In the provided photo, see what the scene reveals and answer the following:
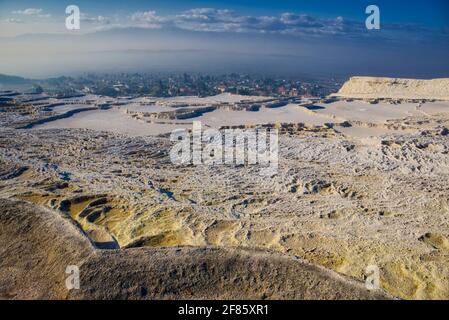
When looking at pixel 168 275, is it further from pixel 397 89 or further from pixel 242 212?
pixel 397 89

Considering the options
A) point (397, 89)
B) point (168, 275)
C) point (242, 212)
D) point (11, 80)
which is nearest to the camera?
point (168, 275)

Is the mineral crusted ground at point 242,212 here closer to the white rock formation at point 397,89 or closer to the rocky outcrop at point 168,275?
the rocky outcrop at point 168,275

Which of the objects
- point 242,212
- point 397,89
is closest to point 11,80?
point 397,89

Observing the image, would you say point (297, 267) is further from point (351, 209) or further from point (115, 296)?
point (351, 209)

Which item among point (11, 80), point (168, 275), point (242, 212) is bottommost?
point (168, 275)

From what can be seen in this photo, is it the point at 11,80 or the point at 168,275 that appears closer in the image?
the point at 168,275

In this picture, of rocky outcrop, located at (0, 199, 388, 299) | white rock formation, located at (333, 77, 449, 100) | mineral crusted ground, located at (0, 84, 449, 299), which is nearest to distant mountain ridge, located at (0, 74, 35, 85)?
white rock formation, located at (333, 77, 449, 100)

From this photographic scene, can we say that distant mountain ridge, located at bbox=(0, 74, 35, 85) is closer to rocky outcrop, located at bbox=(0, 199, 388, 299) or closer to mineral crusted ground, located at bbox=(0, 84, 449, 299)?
mineral crusted ground, located at bbox=(0, 84, 449, 299)

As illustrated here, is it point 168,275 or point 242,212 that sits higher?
point 242,212

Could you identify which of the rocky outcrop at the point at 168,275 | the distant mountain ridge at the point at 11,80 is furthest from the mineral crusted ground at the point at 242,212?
the distant mountain ridge at the point at 11,80
